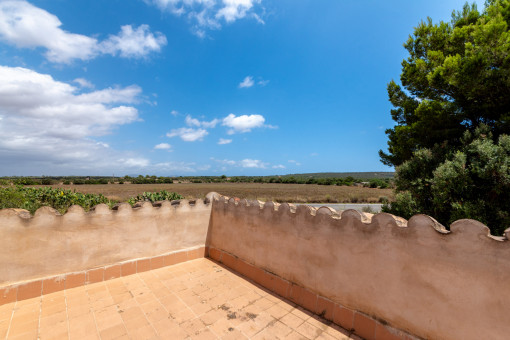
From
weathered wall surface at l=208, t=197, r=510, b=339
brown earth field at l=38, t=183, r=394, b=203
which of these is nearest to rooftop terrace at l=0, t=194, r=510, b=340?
weathered wall surface at l=208, t=197, r=510, b=339

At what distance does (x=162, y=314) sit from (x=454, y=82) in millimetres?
9412

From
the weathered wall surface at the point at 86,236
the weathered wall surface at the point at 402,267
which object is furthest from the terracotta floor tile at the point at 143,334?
the weathered wall surface at the point at 402,267

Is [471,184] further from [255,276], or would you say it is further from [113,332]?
[113,332]

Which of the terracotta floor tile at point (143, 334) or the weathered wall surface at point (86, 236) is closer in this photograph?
the terracotta floor tile at point (143, 334)

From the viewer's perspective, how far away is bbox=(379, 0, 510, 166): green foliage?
6.51 meters

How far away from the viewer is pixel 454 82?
6.91 m

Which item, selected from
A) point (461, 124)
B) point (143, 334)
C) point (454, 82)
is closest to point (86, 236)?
point (143, 334)

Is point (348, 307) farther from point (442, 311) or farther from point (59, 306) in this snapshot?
point (59, 306)

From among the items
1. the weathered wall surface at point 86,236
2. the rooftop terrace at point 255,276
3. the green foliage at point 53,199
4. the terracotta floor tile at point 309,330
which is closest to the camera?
the rooftop terrace at point 255,276

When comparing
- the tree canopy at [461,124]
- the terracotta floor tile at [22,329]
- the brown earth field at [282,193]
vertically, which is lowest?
the brown earth field at [282,193]

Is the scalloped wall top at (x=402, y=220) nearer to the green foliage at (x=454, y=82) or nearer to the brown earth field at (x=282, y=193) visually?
the green foliage at (x=454, y=82)

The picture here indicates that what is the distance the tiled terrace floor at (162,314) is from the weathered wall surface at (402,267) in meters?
0.55

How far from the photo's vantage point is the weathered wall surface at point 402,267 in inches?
80.7

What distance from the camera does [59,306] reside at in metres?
3.34
